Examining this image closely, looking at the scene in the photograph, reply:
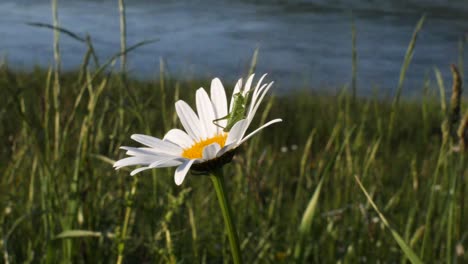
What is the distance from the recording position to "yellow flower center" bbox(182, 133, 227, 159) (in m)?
0.99

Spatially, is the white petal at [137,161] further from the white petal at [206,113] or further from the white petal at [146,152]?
the white petal at [206,113]

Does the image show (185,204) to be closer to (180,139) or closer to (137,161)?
(180,139)

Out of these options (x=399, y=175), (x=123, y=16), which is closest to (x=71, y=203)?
(x=123, y=16)

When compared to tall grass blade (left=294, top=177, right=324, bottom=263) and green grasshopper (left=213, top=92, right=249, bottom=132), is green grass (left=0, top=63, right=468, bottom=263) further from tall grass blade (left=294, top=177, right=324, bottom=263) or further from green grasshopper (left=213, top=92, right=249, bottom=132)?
green grasshopper (left=213, top=92, right=249, bottom=132)

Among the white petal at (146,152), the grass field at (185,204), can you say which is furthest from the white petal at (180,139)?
the grass field at (185,204)

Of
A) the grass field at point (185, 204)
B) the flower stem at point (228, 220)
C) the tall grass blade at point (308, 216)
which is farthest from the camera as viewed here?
the grass field at point (185, 204)

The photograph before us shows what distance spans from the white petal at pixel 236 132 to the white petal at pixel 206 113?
17 cm

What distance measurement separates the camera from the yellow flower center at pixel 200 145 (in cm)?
99

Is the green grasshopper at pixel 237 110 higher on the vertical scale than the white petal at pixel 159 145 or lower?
higher

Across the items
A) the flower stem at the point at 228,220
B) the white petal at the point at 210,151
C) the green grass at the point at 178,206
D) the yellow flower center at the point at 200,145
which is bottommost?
the green grass at the point at 178,206

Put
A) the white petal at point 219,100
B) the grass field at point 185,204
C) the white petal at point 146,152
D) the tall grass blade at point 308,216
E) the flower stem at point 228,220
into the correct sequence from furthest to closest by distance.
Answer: the grass field at point 185,204 → the tall grass blade at point 308,216 → the white petal at point 219,100 → the white petal at point 146,152 → the flower stem at point 228,220

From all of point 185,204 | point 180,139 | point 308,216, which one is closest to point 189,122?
point 180,139

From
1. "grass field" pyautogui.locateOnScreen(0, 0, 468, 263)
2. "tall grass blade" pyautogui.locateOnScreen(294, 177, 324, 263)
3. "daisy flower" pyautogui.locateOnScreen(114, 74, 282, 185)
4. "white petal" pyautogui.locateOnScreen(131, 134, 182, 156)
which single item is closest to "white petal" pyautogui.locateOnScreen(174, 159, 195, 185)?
"daisy flower" pyautogui.locateOnScreen(114, 74, 282, 185)

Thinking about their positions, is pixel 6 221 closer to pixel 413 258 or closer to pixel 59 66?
pixel 59 66
